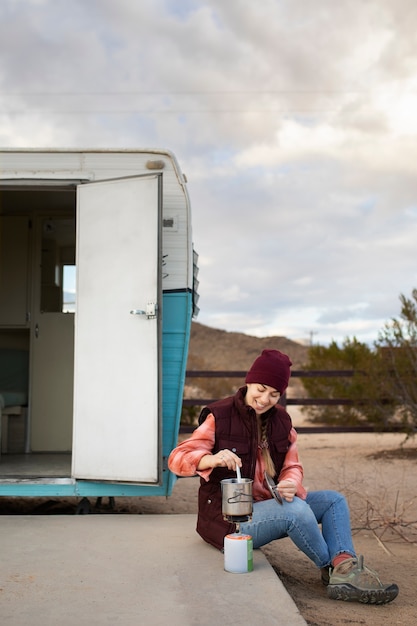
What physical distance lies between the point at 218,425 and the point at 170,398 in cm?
166

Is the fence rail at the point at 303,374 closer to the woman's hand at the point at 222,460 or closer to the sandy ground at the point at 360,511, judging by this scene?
the sandy ground at the point at 360,511

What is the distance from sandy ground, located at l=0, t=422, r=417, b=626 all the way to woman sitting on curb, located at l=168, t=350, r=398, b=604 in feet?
0.47

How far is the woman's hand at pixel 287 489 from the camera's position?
3.32 meters

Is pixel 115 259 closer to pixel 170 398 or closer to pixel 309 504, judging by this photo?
pixel 170 398

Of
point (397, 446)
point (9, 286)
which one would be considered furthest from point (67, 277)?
point (397, 446)

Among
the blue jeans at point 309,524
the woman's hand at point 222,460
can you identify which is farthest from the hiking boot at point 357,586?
the woman's hand at point 222,460

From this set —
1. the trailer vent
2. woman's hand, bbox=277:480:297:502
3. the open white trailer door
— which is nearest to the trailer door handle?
the open white trailer door

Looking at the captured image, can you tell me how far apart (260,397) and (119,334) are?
1.70 metres

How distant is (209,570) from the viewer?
11.1 ft

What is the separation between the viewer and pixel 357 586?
10.9ft

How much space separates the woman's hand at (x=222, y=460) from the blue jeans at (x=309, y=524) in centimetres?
35

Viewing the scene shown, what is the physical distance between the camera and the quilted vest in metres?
3.41

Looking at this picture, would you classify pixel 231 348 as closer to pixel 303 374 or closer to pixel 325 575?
pixel 303 374

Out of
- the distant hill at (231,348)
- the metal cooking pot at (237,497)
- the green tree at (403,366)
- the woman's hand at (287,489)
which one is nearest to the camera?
the metal cooking pot at (237,497)
